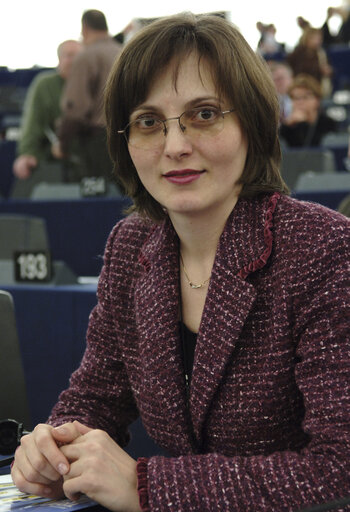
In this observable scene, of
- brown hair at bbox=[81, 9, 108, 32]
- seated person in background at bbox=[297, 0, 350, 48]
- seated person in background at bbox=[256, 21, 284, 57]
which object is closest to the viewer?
brown hair at bbox=[81, 9, 108, 32]

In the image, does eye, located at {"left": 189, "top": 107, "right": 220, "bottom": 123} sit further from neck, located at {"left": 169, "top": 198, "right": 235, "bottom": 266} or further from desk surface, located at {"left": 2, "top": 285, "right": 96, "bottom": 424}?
desk surface, located at {"left": 2, "top": 285, "right": 96, "bottom": 424}

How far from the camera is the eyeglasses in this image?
1.35 metres

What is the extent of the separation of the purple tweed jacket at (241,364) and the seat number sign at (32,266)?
109cm

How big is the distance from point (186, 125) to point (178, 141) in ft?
0.09

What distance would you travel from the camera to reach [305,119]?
6.99 metres

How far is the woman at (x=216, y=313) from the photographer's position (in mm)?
1216

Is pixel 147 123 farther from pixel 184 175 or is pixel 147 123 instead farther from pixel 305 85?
pixel 305 85

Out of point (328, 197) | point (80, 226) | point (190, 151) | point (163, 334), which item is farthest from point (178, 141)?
point (80, 226)

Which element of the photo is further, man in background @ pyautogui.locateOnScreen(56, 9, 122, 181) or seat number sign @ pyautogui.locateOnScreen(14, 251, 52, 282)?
man in background @ pyautogui.locateOnScreen(56, 9, 122, 181)

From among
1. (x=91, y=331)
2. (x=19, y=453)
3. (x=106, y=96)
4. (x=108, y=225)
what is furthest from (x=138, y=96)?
(x=108, y=225)

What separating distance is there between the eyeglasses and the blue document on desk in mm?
544

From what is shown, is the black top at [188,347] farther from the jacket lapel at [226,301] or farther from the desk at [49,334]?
the desk at [49,334]

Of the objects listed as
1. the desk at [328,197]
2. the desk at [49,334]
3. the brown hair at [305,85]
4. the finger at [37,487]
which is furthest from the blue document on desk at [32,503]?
the brown hair at [305,85]

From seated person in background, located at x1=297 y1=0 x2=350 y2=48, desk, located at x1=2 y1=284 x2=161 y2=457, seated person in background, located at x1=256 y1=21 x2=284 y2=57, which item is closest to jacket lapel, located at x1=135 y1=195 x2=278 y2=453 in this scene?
desk, located at x1=2 y1=284 x2=161 y2=457
